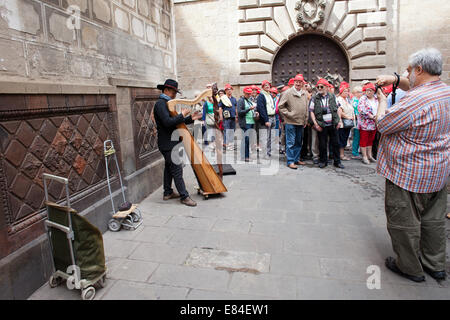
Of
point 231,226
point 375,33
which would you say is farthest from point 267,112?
point 375,33

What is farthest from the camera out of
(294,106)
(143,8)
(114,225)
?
(294,106)

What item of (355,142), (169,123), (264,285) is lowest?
(264,285)

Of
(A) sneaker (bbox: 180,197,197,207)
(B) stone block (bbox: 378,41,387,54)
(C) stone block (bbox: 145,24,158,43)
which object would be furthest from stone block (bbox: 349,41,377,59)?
(A) sneaker (bbox: 180,197,197,207)

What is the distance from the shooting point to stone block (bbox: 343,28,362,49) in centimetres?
1020

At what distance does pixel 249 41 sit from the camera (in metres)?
10.9

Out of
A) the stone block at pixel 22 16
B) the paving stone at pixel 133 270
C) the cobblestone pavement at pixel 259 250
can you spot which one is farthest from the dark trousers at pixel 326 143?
the stone block at pixel 22 16

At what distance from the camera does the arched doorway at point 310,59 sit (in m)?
10.8

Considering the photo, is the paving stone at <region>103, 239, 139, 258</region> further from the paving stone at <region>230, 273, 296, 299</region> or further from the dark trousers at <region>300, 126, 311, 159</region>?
the dark trousers at <region>300, 126, 311, 159</region>

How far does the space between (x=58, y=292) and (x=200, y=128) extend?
8.10 meters

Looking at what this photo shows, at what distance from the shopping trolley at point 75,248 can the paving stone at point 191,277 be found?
0.51m

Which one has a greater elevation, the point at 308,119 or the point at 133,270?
the point at 308,119

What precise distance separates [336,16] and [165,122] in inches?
313

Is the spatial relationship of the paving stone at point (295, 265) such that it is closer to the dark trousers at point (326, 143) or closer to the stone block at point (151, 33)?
the dark trousers at point (326, 143)

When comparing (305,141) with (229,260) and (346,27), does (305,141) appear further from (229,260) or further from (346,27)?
(229,260)
